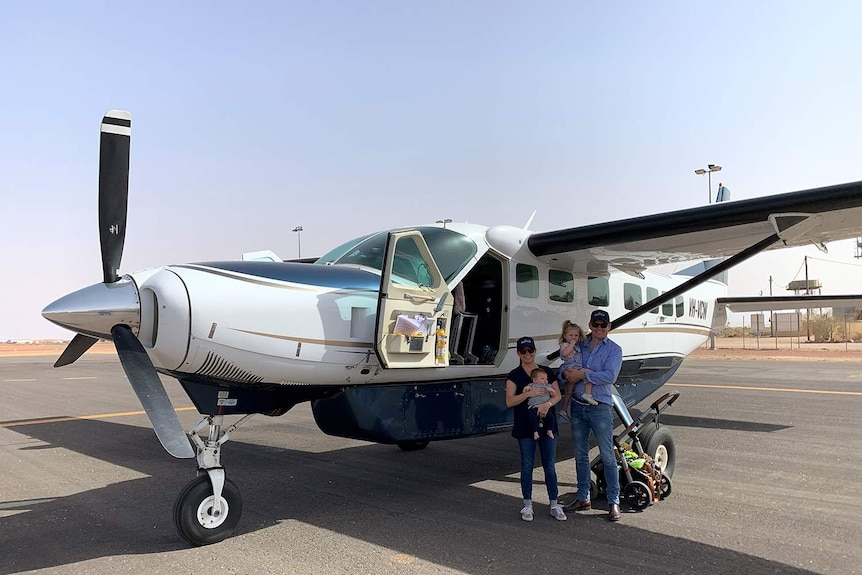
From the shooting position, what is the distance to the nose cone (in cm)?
468

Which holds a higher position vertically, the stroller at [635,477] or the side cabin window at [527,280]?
the side cabin window at [527,280]

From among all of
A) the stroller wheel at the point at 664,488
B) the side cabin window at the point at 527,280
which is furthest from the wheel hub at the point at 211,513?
the stroller wheel at the point at 664,488

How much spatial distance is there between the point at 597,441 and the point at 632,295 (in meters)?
3.91

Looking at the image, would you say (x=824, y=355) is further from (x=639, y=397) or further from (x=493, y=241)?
(x=493, y=241)

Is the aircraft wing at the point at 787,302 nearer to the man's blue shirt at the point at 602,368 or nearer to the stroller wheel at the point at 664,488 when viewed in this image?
the stroller wheel at the point at 664,488

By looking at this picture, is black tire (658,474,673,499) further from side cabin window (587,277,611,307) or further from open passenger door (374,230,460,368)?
side cabin window (587,277,611,307)

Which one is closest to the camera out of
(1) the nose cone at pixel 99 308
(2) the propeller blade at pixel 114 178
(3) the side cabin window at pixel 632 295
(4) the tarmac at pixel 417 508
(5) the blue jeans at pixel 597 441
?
(4) the tarmac at pixel 417 508

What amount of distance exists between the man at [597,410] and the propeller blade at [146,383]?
3.27 m

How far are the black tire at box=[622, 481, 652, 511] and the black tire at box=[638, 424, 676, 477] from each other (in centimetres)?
87

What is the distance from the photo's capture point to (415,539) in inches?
196

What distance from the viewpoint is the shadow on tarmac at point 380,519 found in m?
4.51

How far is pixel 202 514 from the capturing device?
489 centimetres

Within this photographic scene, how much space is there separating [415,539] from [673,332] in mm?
6421

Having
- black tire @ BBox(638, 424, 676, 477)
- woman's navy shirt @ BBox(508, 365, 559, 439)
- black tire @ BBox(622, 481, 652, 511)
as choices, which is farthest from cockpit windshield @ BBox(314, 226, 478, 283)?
black tire @ BBox(638, 424, 676, 477)
